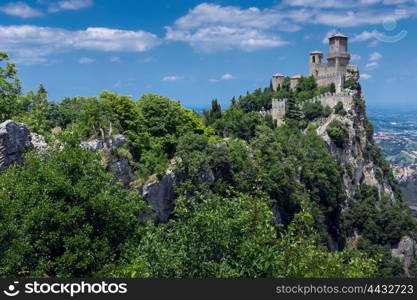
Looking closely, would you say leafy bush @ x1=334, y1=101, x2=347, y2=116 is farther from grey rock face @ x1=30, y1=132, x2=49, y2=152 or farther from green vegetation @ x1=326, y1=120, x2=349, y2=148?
grey rock face @ x1=30, y1=132, x2=49, y2=152

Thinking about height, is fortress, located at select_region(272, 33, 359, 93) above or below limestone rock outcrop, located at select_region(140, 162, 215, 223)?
above

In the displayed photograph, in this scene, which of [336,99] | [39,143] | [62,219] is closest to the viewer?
[62,219]

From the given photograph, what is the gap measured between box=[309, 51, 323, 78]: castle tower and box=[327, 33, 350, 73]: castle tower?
6.63ft

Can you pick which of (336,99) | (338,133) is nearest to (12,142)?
(338,133)

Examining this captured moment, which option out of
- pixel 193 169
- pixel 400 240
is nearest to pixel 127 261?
pixel 193 169

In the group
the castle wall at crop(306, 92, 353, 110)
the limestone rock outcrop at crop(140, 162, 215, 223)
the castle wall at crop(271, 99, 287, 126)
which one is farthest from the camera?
the castle wall at crop(271, 99, 287, 126)

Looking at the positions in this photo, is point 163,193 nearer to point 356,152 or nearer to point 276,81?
point 356,152

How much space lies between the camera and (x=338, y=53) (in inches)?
3214

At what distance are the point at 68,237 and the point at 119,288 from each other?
21.9ft

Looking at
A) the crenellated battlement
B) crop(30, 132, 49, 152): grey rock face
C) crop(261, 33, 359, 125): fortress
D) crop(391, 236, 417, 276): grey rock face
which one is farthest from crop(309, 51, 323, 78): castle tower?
crop(30, 132, 49, 152): grey rock face

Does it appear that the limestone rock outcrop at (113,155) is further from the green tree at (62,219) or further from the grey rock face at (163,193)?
the green tree at (62,219)

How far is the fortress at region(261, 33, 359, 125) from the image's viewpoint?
73438 mm

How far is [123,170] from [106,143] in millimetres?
2025

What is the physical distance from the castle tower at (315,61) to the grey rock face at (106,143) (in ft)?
182
